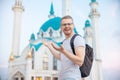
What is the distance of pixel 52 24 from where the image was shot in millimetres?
8453

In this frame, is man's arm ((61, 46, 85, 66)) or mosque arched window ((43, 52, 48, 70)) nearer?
man's arm ((61, 46, 85, 66))

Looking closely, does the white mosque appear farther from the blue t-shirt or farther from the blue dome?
the blue t-shirt

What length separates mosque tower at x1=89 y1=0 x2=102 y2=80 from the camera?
846 cm

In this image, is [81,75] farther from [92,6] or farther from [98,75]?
[92,6]

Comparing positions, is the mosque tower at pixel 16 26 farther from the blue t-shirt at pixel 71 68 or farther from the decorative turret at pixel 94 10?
the blue t-shirt at pixel 71 68

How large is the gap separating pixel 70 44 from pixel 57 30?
296 inches

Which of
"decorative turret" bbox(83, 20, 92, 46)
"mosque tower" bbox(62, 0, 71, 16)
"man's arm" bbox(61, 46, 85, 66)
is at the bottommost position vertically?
"man's arm" bbox(61, 46, 85, 66)

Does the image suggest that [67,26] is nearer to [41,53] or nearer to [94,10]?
[41,53]

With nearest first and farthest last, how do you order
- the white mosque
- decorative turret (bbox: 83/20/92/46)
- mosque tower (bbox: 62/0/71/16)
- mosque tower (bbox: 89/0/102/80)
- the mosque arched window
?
the white mosque
the mosque arched window
mosque tower (bbox: 62/0/71/16)
mosque tower (bbox: 89/0/102/80)
decorative turret (bbox: 83/20/92/46)

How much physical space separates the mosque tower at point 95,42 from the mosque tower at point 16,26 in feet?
10.5

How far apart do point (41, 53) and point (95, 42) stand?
9.05 feet

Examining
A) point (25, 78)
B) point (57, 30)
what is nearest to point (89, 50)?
point (25, 78)

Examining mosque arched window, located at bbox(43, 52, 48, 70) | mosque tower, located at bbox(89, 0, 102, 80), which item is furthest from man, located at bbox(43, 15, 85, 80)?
mosque tower, located at bbox(89, 0, 102, 80)

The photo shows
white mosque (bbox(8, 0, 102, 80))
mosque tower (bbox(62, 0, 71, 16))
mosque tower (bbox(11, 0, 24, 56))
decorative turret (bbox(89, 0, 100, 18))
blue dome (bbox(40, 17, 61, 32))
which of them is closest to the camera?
white mosque (bbox(8, 0, 102, 80))
